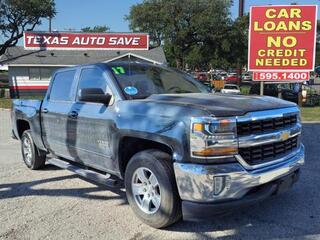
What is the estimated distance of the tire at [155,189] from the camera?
14.1ft

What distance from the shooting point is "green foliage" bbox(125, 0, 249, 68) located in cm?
4288

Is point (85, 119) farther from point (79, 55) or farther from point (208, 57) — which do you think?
Result: point (208, 57)

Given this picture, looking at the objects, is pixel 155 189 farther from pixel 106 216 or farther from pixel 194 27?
pixel 194 27

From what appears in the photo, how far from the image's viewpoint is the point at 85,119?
551 centimetres

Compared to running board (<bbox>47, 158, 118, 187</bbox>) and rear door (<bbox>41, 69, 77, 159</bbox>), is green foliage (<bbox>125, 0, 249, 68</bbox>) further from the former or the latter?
running board (<bbox>47, 158, 118, 187</bbox>)

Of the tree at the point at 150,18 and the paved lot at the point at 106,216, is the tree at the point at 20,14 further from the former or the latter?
the paved lot at the point at 106,216

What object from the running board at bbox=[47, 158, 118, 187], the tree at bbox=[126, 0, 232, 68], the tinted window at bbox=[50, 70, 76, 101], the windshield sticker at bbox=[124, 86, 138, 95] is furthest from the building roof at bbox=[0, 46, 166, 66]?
the windshield sticker at bbox=[124, 86, 138, 95]

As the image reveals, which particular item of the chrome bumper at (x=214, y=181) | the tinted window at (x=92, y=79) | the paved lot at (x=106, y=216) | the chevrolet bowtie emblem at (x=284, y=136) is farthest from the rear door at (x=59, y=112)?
the chevrolet bowtie emblem at (x=284, y=136)

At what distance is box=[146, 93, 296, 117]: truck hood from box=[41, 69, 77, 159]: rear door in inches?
62.7

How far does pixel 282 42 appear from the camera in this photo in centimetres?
1341

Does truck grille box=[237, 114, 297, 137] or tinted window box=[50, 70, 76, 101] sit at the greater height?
tinted window box=[50, 70, 76, 101]

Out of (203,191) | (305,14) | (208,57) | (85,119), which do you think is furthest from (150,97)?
(208,57)

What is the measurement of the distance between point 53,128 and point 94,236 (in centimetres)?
247

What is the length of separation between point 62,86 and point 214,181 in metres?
3.38
